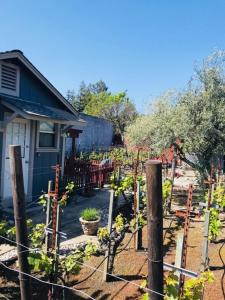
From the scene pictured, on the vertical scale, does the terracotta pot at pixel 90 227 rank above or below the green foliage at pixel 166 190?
below

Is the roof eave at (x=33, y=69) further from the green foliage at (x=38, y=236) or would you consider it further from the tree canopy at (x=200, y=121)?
the green foliage at (x=38, y=236)

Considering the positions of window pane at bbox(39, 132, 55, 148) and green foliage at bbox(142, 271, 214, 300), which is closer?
green foliage at bbox(142, 271, 214, 300)

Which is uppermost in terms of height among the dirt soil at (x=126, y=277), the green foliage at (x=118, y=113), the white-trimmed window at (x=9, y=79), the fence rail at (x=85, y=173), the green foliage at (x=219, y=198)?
the green foliage at (x=118, y=113)

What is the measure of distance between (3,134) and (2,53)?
227 cm

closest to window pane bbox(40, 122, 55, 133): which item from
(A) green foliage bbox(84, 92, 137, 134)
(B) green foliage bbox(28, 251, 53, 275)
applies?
(B) green foliage bbox(28, 251, 53, 275)

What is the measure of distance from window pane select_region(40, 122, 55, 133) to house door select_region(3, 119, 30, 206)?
761 millimetres

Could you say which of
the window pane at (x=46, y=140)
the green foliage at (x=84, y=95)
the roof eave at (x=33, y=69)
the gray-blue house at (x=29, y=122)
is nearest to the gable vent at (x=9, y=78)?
the gray-blue house at (x=29, y=122)

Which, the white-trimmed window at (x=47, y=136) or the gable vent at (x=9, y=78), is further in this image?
the white-trimmed window at (x=47, y=136)

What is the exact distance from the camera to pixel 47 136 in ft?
38.5

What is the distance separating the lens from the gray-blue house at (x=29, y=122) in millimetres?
9656

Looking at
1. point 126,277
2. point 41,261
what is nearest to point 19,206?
point 41,261

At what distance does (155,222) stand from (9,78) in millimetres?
8900

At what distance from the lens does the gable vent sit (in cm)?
993

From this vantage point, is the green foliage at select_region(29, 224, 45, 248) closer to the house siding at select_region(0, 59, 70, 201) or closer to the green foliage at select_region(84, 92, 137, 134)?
the house siding at select_region(0, 59, 70, 201)
